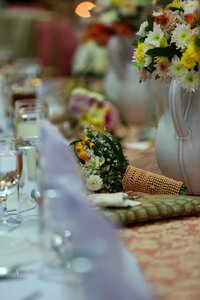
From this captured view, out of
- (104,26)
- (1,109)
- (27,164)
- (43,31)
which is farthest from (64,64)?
(27,164)

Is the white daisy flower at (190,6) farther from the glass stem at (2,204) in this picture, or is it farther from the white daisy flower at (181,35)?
the glass stem at (2,204)

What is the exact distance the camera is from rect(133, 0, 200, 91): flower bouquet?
48.7 inches

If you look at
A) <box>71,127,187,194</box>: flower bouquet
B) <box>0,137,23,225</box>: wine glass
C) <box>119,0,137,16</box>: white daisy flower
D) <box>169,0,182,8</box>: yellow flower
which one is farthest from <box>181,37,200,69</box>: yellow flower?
<box>119,0,137,16</box>: white daisy flower

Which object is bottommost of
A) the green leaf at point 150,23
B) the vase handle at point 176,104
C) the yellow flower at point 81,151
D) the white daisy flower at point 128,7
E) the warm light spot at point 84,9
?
the yellow flower at point 81,151

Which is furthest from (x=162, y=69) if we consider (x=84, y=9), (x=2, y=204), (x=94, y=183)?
(x=84, y=9)

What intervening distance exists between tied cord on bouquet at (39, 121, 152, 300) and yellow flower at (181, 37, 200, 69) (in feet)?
1.43

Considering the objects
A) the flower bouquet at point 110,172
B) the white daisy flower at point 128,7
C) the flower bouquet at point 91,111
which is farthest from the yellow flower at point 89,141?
the white daisy flower at point 128,7

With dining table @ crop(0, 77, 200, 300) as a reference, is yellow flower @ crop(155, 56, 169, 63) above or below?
above

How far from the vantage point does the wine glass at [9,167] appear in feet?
4.27

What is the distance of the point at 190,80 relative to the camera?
1.24m

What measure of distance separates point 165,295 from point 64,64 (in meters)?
4.85

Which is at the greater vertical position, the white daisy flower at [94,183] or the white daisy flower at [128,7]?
the white daisy flower at [128,7]

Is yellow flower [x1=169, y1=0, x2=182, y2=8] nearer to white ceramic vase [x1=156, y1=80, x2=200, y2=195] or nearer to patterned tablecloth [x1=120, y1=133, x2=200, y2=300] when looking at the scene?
white ceramic vase [x1=156, y1=80, x2=200, y2=195]

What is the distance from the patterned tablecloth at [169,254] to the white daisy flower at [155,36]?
1.03 feet
